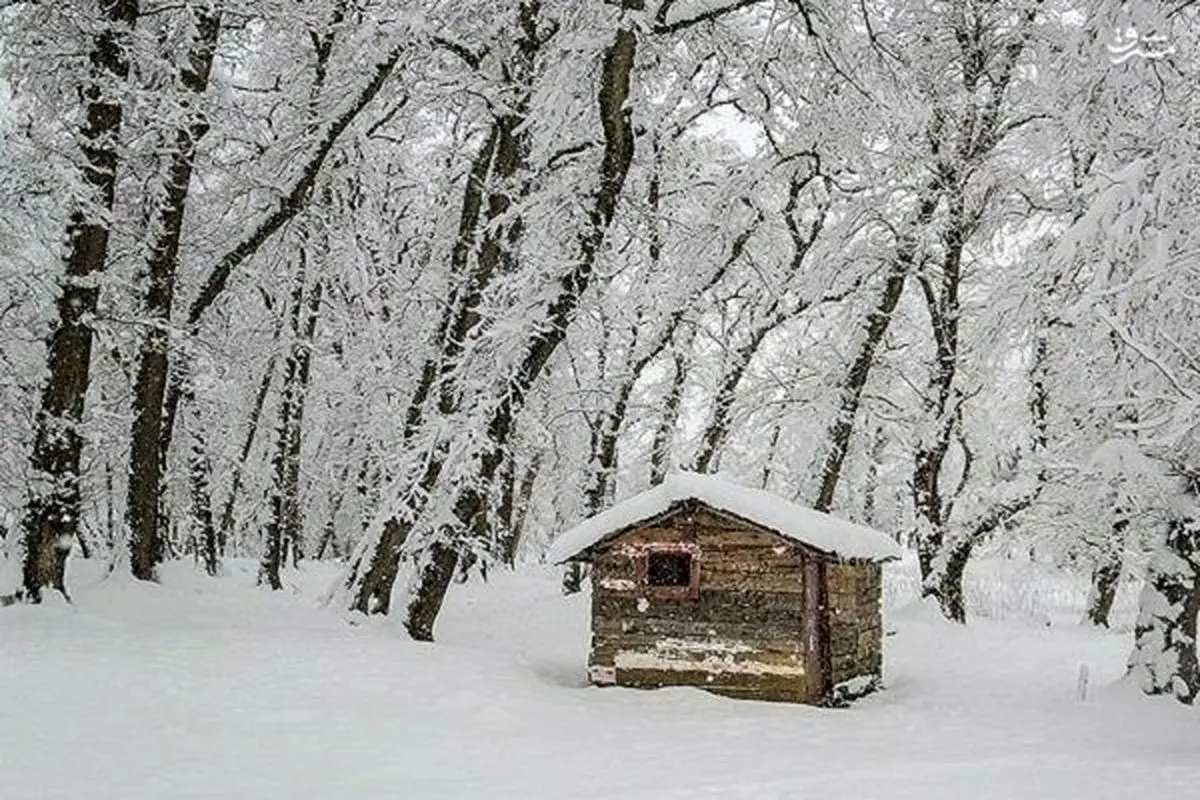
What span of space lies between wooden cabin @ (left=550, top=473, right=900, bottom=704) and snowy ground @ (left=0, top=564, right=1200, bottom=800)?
530 mm

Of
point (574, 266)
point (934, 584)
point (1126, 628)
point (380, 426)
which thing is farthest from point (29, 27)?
point (1126, 628)

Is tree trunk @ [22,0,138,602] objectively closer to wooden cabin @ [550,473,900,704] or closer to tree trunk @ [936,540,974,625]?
wooden cabin @ [550,473,900,704]

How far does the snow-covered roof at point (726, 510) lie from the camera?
14.0 m

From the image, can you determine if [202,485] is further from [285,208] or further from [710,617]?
[710,617]

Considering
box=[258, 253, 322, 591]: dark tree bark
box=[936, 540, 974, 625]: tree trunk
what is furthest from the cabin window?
box=[258, 253, 322, 591]: dark tree bark

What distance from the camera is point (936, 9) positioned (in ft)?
66.5

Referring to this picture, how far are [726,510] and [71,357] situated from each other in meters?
7.86

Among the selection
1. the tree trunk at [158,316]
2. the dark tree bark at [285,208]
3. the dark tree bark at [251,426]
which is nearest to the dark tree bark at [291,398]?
the dark tree bark at [251,426]

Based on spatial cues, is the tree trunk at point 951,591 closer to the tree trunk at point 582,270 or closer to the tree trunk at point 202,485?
the tree trunk at point 582,270

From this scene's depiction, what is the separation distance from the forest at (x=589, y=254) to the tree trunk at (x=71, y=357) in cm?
4

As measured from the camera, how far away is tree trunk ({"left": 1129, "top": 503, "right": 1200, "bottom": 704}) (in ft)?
42.5

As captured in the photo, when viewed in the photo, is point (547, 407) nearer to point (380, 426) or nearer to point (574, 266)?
point (380, 426)

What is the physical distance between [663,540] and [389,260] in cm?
1012

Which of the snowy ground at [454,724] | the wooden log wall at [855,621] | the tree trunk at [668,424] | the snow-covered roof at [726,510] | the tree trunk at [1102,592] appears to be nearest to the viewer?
the snowy ground at [454,724]
